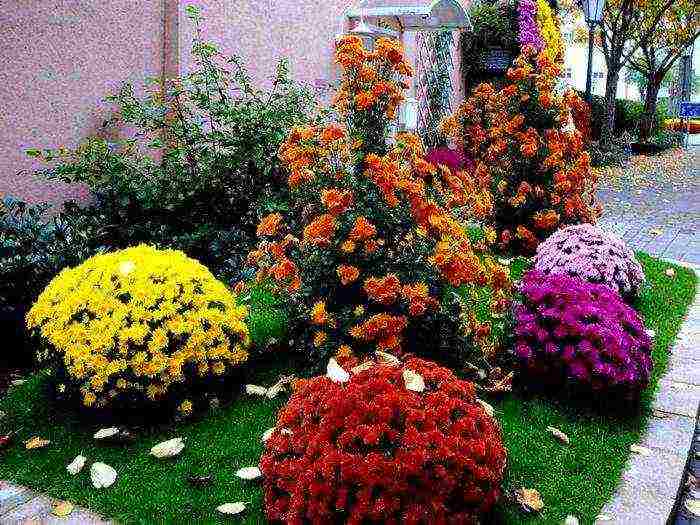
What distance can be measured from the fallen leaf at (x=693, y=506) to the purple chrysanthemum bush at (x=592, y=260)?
2404 millimetres

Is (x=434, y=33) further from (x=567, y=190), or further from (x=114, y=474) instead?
(x=114, y=474)

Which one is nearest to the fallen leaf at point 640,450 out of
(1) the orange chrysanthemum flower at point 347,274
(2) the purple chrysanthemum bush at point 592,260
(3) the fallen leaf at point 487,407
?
(3) the fallen leaf at point 487,407

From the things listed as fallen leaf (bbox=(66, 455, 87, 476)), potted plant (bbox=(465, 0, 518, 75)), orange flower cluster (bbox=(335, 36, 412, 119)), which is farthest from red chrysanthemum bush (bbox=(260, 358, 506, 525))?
potted plant (bbox=(465, 0, 518, 75))

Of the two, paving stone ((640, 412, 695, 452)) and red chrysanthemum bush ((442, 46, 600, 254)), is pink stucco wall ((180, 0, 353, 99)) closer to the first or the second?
red chrysanthemum bush ((442, 46, 600, 254))

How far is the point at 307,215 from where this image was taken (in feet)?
14.4

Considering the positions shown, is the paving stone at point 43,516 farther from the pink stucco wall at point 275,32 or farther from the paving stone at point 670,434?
the pink stucco wall at point 275,32

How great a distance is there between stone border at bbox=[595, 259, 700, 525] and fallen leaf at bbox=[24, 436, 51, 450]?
2.59 meters

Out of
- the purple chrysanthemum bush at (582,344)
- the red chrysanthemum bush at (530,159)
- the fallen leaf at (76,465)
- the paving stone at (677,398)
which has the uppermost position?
the red chrysanthemum bush at (530,159)

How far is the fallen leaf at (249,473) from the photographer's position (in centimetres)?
345

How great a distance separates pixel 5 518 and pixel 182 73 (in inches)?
187

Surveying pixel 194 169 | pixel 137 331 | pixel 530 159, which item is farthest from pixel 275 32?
pixel 137 331

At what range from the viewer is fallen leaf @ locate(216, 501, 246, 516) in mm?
3186

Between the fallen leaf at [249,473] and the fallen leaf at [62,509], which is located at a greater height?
the fallen leaf at [249,473]

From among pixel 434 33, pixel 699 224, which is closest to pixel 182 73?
pixel 699 224
